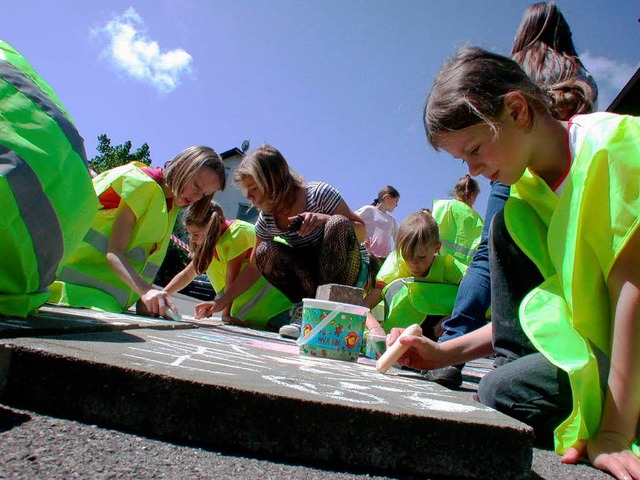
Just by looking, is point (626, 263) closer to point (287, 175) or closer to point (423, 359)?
point (423, 359)

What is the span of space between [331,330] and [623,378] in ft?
3.77

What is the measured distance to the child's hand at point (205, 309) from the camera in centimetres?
393

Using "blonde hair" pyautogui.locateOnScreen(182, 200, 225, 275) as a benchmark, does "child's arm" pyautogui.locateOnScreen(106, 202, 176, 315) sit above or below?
below

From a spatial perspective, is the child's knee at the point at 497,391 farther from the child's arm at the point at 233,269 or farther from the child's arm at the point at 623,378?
the child's arm at the point at 233,269

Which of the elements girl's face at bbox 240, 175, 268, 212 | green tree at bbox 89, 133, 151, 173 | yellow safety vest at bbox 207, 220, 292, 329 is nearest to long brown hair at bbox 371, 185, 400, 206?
yellow safety vest at bbox 207, 220, 292, 329

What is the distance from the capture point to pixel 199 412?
1.00 meters

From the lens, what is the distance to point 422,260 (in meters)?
3.67

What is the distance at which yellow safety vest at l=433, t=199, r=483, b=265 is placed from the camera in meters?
4.97

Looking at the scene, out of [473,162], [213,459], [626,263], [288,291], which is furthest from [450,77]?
[288,291]

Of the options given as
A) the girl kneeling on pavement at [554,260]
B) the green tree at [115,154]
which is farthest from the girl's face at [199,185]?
the green tree at [115,154]

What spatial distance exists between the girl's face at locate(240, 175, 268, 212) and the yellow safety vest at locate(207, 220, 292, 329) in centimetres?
84

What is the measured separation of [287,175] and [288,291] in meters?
0.87

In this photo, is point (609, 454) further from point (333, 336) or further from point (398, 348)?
point (333, 336)

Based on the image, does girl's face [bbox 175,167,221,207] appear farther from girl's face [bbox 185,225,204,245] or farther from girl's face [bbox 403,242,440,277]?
girl's face [bbox 403,242,440,277]
